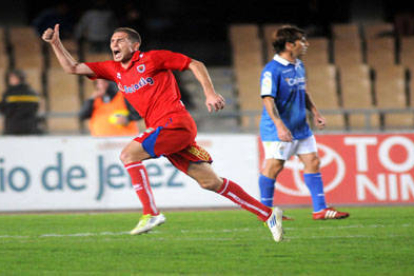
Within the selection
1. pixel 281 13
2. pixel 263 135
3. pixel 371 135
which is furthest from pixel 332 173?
pixel 281 13

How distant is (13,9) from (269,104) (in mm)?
11442

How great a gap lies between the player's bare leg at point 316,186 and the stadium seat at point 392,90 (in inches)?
277

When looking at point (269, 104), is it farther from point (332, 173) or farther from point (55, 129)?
point (55, 129)

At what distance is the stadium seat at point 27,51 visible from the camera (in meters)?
15.9

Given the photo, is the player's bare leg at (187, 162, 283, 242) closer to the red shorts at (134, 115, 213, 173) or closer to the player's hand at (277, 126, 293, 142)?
the red shorts at (134, 115, 213, 173)

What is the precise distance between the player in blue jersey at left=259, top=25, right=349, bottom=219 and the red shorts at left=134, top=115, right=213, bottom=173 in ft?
5.81

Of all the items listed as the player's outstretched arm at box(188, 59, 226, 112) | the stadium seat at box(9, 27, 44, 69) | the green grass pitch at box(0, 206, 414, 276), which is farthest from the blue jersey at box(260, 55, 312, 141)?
the stadium seat at box(9, 27, 44, 69)

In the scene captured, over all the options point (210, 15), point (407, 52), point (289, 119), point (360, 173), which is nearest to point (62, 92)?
point (210, 15)

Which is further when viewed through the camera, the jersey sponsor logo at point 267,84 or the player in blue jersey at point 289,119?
the player in blue jersey at point 289,119

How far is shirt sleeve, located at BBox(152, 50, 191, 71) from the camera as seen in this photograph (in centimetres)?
639

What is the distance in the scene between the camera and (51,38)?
267 inches

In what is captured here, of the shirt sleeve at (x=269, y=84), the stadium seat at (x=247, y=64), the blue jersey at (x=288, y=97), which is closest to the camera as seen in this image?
the shirt sleeve at (x=269, y=84)

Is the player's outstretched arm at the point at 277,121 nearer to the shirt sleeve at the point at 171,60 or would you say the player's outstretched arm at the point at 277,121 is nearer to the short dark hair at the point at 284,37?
the short dark hair at the point at 284,37

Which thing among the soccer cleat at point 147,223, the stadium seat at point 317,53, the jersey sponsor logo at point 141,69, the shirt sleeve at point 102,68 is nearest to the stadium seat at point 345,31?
the stadium seat at point 317,53
